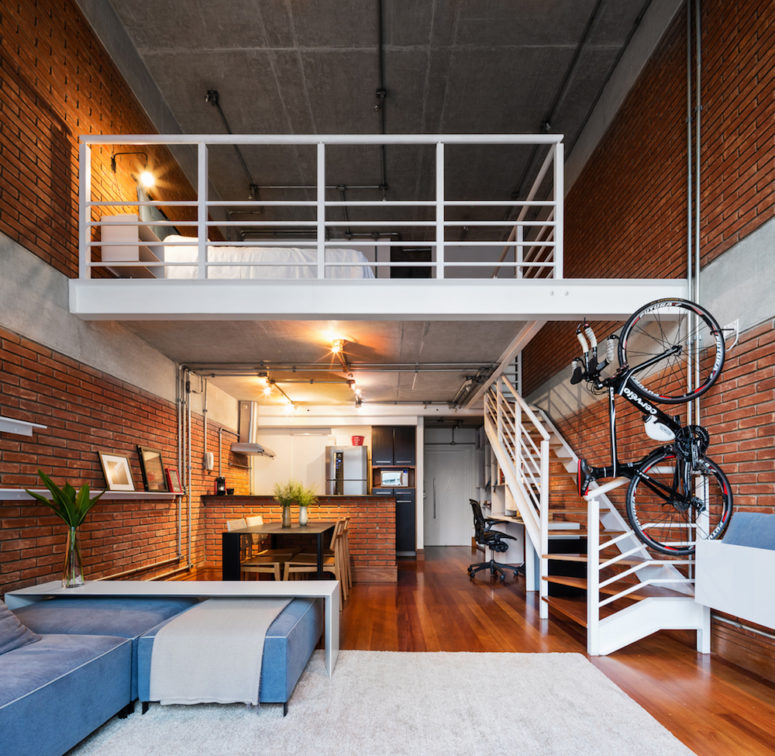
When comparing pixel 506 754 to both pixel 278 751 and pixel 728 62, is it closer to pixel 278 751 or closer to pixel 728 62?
pixel 278 751

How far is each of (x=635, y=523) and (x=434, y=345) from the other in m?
2.82

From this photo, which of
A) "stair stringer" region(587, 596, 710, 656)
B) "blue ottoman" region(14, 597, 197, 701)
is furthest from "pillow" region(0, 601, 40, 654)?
"stair stringer" region(587, 596, 710, 656)

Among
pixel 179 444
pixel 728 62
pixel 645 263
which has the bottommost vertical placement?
pixel 179 444

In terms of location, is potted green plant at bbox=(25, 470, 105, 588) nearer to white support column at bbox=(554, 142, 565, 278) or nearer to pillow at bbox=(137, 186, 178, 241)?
pillow at bbox=(137, 186, 178, 241)

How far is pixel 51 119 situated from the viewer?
13.9ft

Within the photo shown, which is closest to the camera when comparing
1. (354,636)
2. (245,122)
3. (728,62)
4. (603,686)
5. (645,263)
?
(603,686)

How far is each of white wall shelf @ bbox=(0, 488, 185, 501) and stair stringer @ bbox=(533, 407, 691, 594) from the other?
3.78 m

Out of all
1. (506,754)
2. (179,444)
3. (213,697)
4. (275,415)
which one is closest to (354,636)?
(213,697)

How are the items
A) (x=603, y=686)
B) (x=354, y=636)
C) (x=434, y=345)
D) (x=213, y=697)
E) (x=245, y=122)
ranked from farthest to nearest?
(x=245, y=122), (x=434, y=345), (x=354, y=636), (x=603, y=686), (x=213, y=697)

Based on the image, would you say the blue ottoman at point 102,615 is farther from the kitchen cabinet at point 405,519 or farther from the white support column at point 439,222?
the kitchen cabinet at point 405,519

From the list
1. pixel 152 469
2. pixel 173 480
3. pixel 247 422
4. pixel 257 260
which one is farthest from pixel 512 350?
pixel 247 422

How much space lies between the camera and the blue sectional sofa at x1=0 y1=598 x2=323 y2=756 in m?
2.24

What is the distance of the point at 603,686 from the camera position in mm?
3414

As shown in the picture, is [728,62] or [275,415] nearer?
[728,62]
